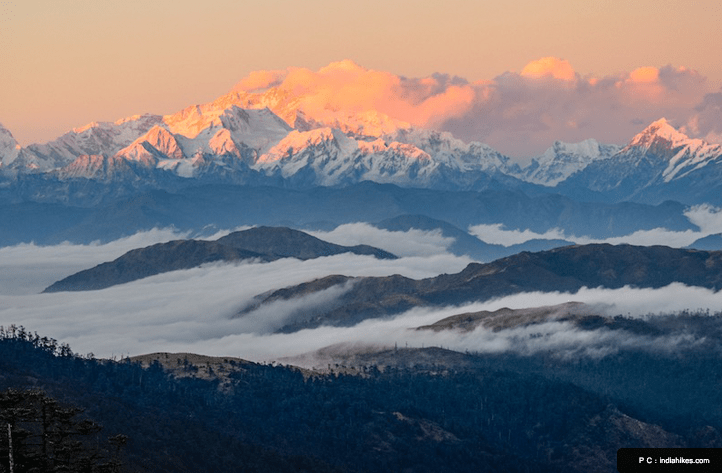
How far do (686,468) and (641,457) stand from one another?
3147 millimetres

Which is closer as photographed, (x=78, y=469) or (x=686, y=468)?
(x=686, y=468)

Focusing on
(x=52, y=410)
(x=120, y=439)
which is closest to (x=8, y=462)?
(x=52, y=410)

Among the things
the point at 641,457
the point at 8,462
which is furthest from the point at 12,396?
the point at 641,457

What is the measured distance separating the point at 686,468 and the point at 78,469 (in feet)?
369

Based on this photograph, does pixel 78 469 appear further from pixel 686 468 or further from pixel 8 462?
pixel 686 468

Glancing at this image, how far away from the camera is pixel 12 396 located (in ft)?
536

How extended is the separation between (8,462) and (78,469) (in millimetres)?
21663

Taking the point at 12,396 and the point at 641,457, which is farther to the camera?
the point at 12,396

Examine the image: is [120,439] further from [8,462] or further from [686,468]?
[686,468]

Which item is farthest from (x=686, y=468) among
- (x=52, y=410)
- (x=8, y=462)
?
(x=52, y=410)

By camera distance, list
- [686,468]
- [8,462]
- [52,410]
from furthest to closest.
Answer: [52,410]
[8,462]
[686,468]

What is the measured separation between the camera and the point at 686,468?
89812mm

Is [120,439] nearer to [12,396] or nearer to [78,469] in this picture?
[78,469]

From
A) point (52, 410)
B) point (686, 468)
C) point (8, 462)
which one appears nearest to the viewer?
point (686, 468)
